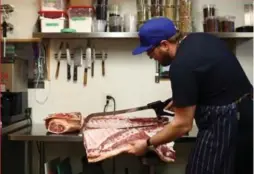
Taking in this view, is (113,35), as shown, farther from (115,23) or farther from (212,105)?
(212,105)

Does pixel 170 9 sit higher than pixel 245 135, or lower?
higher

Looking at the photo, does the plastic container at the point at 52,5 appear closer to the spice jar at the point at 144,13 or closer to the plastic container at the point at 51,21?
the plastic container at the point at 51,21

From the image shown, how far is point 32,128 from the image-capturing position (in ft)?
9.16

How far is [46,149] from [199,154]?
69.6 inches

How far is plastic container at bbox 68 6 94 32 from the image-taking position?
2.83 m

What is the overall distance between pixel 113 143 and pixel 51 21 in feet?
3.89

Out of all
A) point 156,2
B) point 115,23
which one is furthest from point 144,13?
point 115,23

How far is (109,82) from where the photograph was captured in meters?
3.10

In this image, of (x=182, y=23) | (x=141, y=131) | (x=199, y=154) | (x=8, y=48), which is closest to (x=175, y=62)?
(x=199, y=154)

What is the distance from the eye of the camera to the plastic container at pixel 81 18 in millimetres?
2834

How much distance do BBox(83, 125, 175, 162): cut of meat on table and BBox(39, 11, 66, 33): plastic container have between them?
0.90 meters

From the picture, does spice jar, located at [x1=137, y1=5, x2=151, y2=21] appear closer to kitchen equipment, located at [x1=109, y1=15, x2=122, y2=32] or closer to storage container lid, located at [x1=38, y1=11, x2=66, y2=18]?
kitchen equipment, located at [x1=109, y1=15, x2=122, y2=32]

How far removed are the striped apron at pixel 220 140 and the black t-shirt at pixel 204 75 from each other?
0.04 m

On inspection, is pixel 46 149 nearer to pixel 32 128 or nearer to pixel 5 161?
pixel 32 128
